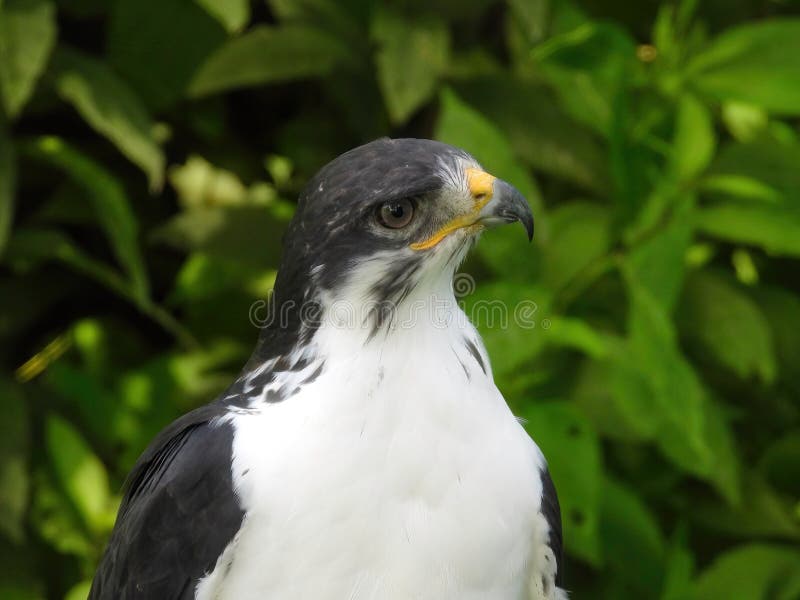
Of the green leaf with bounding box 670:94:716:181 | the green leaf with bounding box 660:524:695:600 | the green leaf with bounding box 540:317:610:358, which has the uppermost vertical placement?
the green leaf with bounding box 670:94:716:181

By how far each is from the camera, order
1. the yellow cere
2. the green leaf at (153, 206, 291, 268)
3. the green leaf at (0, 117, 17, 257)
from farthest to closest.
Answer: the green leaf at (153, 206, 291, 268)
the green leaf at (0, 117, 17, 257)
the yellow cere

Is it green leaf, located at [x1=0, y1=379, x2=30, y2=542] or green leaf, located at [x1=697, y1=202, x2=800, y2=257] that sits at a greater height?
green leaf, located at [x1=0, y1=379, x2=30, y2=542]

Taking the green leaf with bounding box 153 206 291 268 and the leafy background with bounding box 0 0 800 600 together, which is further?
the green leaf with bounding box 153 206 291 268

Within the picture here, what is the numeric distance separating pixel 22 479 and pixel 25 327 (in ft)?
2.35

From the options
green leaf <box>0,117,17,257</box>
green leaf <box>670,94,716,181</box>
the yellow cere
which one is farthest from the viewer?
green leaf <box>670,94,716,181</box>

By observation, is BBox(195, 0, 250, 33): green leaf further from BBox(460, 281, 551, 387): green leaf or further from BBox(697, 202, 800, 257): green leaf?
BBox(697, 202, 800, 257): green leaf

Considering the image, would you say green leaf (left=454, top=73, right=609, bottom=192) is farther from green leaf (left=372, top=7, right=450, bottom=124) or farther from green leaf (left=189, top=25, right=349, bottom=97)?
green leaf (left=189, top=25, right=349, bottom=97)

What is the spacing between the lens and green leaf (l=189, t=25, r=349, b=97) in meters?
3.95

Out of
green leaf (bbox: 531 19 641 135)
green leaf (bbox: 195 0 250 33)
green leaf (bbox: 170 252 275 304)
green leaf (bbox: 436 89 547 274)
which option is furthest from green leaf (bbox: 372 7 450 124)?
green leaf (bbox: 170 252 275 304)

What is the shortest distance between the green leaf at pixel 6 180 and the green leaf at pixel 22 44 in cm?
15

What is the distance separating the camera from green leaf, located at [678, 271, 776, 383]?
4023 mm

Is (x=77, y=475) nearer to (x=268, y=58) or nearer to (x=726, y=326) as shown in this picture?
(x=268, y=58)

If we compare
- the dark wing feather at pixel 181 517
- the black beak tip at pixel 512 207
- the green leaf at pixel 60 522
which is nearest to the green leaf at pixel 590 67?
the black beak tip at pixel 512 207

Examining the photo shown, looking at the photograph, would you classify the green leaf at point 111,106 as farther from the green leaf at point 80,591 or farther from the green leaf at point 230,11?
the green leaf at point 80,591
